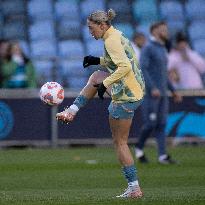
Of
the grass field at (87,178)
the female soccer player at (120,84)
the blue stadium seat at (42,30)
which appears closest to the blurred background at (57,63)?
the blue stadium seat at (42,30)

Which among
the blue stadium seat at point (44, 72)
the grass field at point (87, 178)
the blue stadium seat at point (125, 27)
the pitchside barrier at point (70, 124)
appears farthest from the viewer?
the blue stadium seat at point (125, 27)

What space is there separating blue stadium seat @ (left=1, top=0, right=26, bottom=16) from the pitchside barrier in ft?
17.2

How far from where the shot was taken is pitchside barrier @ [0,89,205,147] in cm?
2275

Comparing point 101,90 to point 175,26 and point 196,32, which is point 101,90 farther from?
point 175,26

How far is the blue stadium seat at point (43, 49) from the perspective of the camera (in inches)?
1058

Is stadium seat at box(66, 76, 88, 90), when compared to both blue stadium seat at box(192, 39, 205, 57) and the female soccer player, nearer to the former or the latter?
blue stadium seat at box(192, 39, 205, 57)

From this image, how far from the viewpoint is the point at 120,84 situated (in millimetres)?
13164

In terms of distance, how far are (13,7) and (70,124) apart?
5990mm

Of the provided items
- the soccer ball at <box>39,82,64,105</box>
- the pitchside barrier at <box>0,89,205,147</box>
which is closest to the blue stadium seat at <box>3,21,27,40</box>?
the pitchside barrier at <box>0,89,205,147</box>

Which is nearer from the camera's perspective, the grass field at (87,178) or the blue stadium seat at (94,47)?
the grass field at (87,178)

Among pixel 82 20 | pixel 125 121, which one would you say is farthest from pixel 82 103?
pixel 82 20

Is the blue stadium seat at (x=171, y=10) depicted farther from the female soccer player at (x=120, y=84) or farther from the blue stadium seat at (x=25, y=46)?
the female soccer player at (x=120, y=84)

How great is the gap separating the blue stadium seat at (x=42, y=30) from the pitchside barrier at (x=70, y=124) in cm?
457

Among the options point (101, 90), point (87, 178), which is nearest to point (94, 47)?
point (87, 178)
